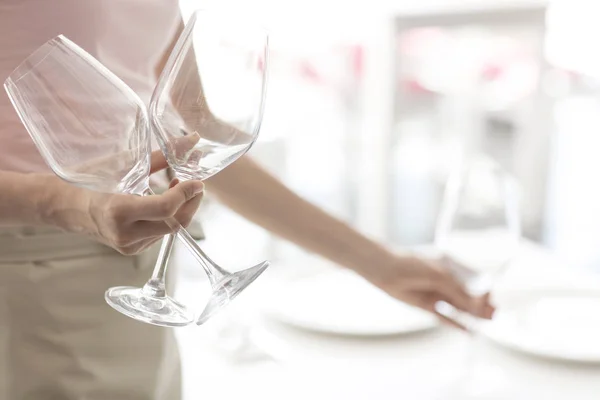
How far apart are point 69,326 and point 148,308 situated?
181 mm

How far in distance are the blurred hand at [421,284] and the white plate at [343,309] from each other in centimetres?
6

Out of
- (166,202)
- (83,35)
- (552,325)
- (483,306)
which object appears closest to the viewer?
(166,202)

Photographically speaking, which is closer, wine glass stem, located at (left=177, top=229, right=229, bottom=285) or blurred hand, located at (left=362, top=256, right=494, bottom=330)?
wine glass stem, located at (left=177, top=229, right=229, bottom=285)

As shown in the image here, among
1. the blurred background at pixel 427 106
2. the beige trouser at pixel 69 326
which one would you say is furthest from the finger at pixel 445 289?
the blurred background at pixel 427 106

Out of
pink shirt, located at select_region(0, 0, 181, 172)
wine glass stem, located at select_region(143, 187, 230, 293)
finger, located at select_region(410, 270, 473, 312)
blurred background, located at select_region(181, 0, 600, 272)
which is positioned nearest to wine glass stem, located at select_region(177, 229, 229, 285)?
wine glass stem, located at select_region(143, 187, 230, 293)

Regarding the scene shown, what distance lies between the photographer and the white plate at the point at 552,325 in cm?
87

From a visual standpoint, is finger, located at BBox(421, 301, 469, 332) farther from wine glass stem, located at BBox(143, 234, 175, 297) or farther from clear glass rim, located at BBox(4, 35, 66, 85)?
clear glass rim, located at BBox(4, 35, 66, 85)

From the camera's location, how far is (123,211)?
0.51 metres

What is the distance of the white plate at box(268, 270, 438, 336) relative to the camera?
93cm

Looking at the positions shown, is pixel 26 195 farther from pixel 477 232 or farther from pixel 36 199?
pixel 477 232

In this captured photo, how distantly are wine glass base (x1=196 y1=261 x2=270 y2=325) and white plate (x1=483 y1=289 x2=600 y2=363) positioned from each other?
414 millimetres

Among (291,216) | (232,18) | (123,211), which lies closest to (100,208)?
(123,211)

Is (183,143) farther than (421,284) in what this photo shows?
No

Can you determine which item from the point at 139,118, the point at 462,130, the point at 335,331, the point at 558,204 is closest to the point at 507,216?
the point at 335,331
